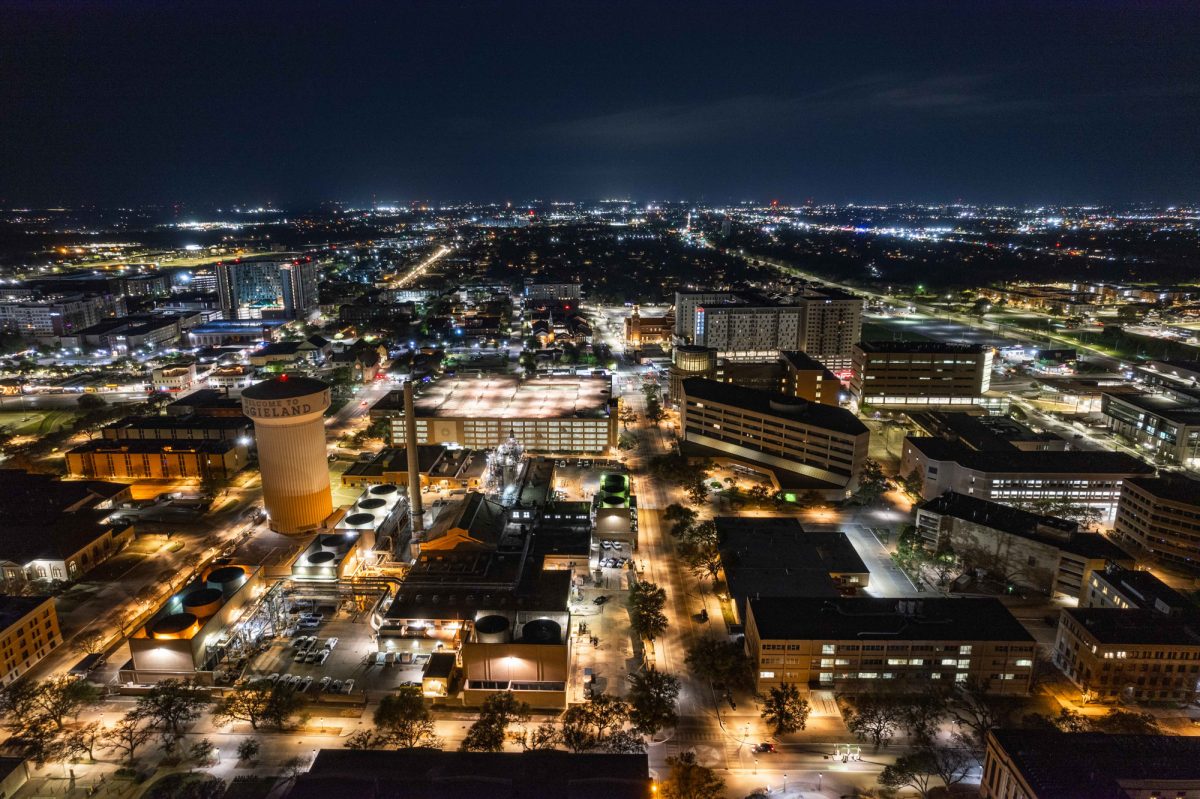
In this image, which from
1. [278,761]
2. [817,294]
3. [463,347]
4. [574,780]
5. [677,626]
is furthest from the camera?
[463,347]

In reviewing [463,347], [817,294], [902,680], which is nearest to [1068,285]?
[817,294]

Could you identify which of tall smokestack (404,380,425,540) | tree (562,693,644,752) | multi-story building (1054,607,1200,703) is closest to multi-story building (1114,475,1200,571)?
multi-story building (1054,607,1200,703)

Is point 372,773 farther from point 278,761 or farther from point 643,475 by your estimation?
point 643,475

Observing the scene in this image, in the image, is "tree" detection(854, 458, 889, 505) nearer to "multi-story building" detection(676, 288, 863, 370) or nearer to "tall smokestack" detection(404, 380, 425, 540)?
"tall smokestack" detection(404, 380, 425, 540)

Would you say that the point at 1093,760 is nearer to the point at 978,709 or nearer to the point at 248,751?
the point at 978,709

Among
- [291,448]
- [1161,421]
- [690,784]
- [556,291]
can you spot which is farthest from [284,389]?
[556,291]

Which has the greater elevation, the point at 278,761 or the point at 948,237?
the point at 948,237

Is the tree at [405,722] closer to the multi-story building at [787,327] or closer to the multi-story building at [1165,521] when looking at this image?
the multi-story building at [1165,521]
